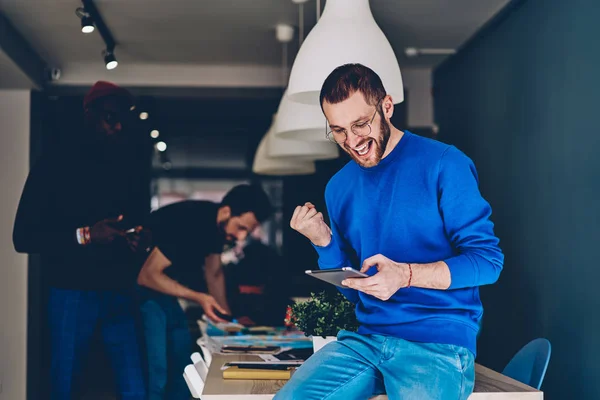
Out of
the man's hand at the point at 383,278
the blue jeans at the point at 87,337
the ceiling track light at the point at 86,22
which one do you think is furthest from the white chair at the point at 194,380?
the ceiling track light at the point at 86,22

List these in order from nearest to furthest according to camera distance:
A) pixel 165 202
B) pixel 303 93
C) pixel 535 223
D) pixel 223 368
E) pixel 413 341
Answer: pixel 413 341 → pixel 223 368 → pixel 303 93 → pixel 535 223 → pixel 165 202

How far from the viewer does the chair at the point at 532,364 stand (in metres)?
2.22

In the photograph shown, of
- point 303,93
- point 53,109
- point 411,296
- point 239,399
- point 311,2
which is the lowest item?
point 239,399

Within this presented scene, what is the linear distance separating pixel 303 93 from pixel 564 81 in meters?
1.27

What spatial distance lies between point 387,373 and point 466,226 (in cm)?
40

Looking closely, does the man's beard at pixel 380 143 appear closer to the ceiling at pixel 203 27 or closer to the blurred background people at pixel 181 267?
the ceiling at pixel 203 27

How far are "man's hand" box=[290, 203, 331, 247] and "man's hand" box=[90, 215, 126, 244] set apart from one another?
6.98 feet

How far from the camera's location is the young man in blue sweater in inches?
65.0

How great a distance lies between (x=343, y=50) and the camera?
235cm

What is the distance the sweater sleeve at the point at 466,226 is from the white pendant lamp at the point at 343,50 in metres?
0.70

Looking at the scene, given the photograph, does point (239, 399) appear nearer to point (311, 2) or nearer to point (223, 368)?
point (223, 368)

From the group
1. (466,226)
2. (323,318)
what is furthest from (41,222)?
(466,226)

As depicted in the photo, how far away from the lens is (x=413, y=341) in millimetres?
1710

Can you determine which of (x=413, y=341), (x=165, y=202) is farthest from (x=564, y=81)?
(x=165, y=202)
